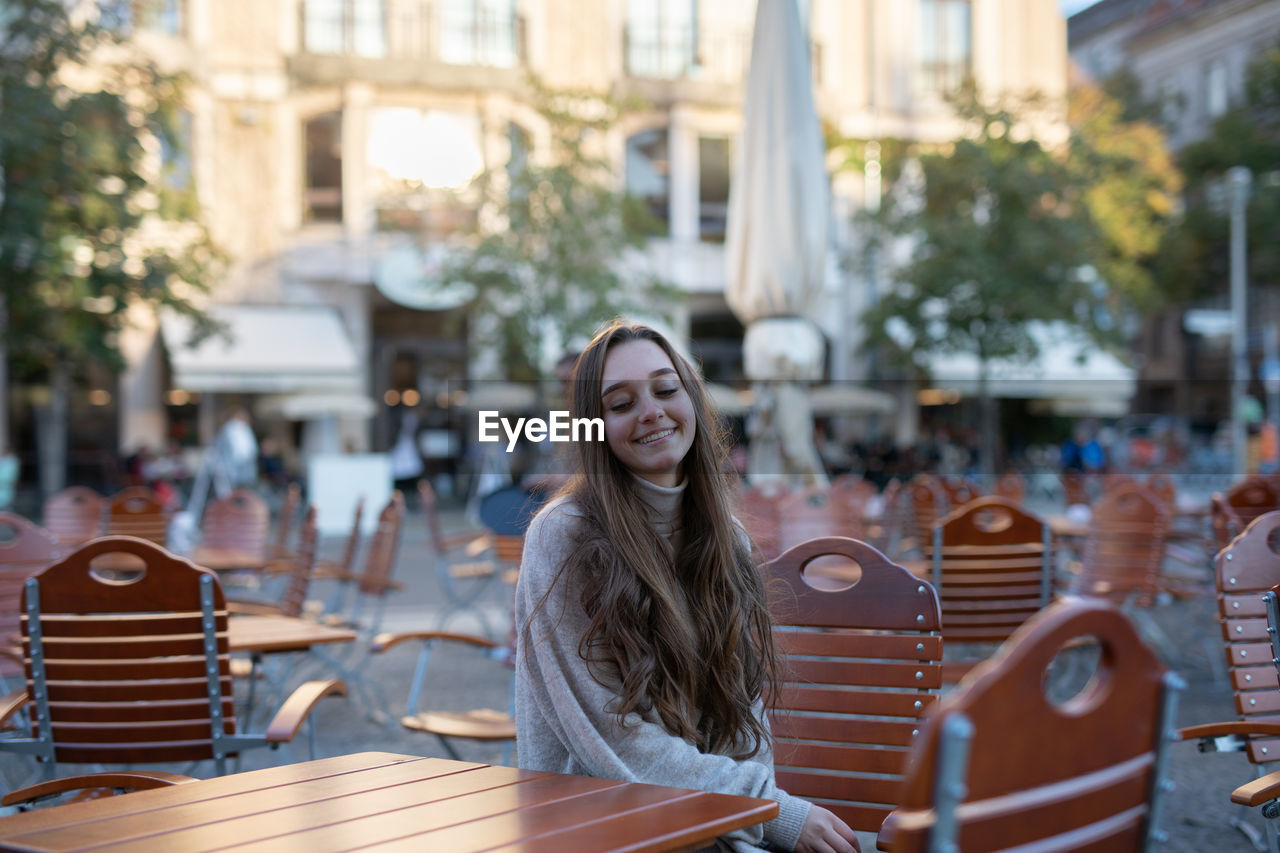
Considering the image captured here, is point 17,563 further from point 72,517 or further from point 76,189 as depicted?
point 76,189

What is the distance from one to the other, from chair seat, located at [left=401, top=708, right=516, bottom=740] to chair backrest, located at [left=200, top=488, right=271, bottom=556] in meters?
4.28

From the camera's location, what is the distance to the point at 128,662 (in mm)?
3250

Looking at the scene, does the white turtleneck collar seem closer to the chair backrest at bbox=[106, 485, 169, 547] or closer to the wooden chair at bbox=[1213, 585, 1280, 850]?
the wooden chair at bbox=[1213, 585, 1280, 850]

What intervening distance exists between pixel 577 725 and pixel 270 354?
2134cm

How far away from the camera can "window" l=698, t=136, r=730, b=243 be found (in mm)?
27141

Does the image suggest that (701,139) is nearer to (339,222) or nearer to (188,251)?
(339,222)

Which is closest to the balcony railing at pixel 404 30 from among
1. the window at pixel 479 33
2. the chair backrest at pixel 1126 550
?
the window at pixel 479 33

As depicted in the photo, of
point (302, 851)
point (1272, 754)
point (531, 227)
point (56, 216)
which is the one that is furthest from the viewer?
point (531, 227)

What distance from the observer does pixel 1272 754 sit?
121 inches

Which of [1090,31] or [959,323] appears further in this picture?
[1090,31]

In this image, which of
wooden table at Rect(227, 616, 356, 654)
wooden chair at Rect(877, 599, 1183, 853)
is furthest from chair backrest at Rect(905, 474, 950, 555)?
wooden chair at Rect(877, 599, 1183, 853)

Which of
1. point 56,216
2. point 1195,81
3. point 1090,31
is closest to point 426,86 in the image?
point 56,216

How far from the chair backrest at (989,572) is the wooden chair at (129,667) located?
287 cm

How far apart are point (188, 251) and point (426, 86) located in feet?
30.2
